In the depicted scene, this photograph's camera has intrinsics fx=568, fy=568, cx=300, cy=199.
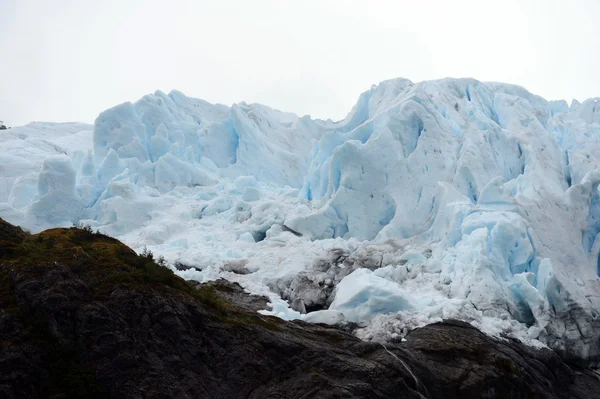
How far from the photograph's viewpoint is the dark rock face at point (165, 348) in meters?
8.08

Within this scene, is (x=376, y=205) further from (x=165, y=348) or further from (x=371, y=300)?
(x=165, y=348)

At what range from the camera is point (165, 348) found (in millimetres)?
8867

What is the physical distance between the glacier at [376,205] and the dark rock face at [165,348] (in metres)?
2.18

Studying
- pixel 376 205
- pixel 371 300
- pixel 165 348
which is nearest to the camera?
pixel 165 348

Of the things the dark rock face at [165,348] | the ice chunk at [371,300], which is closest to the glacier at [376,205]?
the ice chunk at [371,300]

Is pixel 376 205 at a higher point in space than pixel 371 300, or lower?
higher

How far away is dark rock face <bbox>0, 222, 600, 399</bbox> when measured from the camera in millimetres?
8078

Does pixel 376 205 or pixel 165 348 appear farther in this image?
pixel 376 205

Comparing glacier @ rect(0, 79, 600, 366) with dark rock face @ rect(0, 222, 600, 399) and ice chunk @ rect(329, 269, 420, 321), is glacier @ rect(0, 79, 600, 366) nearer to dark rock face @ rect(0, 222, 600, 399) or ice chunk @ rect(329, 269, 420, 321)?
ice chunk @ rect(329, 269, 420, 321)

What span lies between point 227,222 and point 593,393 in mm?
13487

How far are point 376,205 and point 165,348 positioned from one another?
12.5 meters

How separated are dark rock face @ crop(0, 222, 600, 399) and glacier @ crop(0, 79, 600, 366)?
2180 millimetres

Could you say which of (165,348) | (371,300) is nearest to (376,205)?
(371,300)

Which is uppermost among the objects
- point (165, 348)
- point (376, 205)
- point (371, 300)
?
point (376, 205)
